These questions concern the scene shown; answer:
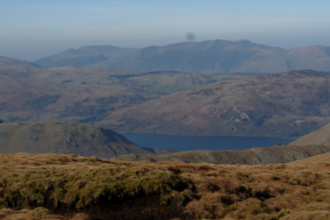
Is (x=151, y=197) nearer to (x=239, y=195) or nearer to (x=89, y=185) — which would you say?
(x=89, y=185)

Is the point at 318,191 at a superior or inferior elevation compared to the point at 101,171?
inferior

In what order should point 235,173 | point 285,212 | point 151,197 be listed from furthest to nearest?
point 235,173
point 151,197
point 285,212

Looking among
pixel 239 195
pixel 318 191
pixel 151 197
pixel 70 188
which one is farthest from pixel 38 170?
pixel 318 191

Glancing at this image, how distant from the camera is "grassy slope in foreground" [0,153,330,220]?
27.2 meters

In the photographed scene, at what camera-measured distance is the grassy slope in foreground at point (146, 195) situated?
27.2 meters

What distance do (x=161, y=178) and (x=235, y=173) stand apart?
8.71 m

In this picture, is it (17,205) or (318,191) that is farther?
(318,191)

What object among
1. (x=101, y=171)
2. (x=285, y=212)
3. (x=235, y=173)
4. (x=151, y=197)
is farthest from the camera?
(x=235, y=173)

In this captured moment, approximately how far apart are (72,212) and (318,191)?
65.1 ft

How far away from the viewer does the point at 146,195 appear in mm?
29516

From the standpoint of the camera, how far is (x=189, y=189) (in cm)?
3067

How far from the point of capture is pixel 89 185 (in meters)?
29.7

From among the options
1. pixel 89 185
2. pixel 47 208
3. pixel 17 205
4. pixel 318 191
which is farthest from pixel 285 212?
pixel 17 205

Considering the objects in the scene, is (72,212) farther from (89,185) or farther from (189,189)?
(189,189)
